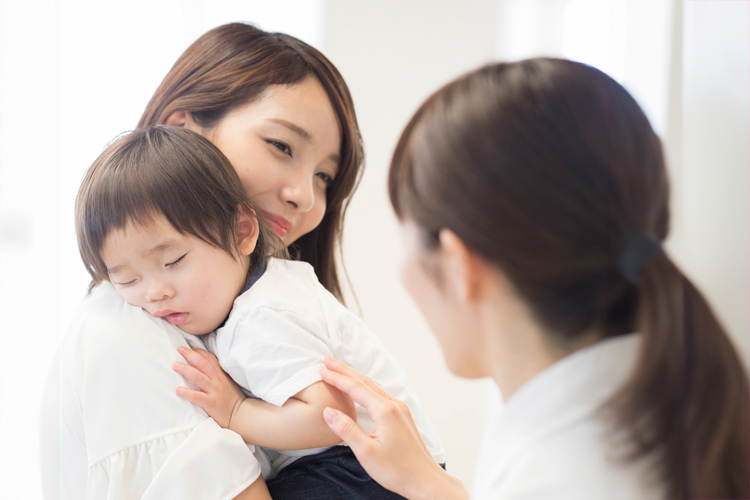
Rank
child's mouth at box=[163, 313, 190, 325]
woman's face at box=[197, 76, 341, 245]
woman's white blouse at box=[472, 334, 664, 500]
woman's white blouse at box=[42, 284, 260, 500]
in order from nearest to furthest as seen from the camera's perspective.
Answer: woman's white blouse at box=[472, 334, 664, 500], woman's white blouse at box=[42, 284, 260, 500], child's mouth at box=[163, 313, 190, 325], woman's face at box=[197, 76, 341, 245]

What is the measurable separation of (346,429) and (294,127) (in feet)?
1.62

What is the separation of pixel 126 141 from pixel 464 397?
925mm

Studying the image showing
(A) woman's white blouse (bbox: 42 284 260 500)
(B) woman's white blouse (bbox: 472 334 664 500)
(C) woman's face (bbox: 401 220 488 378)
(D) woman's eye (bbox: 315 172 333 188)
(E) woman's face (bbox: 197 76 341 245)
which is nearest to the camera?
(B) woman's white blouse (bbox: 472 334 664 500)

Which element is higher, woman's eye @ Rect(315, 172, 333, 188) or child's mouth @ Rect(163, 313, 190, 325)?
woman's eye @ Rect(315, 172, 333, 188)

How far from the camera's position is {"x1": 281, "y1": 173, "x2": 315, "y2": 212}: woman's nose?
0.97m

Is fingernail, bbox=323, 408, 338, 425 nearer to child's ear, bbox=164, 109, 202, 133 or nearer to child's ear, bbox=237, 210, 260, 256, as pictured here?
child's ear, bbox=237, 210, 260, 256

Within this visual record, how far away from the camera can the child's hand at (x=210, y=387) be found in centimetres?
75

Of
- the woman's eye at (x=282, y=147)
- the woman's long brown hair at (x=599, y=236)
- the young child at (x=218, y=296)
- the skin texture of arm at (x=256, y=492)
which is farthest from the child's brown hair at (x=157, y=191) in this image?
the woman's long brown hair at (x=599, y=236)

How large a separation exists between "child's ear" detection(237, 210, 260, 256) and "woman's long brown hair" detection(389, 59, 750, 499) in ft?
1.53

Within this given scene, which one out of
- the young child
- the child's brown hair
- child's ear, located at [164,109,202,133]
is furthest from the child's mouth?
child's ear, located at [164,109,202,133]

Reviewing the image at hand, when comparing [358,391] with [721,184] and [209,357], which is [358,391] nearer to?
[209,357]

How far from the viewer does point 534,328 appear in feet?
1.66

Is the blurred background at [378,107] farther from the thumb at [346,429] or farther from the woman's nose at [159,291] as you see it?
the thumb at [346,429]

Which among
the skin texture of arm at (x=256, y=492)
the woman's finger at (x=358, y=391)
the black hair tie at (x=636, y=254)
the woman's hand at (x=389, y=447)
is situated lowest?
the skin texture of arm at (x=256, y=492)
